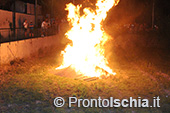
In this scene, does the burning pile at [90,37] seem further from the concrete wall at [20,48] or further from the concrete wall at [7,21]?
the concrete wall at [7,21]

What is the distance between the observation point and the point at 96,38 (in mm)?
14000

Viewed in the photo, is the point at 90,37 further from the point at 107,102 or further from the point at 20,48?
the point at 107,102

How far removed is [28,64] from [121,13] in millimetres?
33547

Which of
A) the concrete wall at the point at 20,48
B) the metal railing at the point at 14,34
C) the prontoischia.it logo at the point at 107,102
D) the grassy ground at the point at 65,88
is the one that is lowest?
the prontoischia.it logo at the point at 107,102

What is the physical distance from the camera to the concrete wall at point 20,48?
46.8ft

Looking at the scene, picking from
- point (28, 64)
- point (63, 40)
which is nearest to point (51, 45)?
point (63, 40)

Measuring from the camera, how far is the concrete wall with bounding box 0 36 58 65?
1426 cm

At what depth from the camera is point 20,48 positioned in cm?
1628

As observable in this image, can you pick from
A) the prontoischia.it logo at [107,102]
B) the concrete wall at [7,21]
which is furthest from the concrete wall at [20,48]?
the prontoischia.it logo at [107,102]

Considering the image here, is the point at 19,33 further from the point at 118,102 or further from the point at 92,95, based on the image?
the point at 118,102

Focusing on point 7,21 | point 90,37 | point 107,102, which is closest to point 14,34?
point 90,37

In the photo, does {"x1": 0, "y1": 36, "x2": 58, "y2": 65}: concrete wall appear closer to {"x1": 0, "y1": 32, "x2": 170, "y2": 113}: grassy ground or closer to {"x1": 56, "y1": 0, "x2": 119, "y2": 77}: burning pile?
{"x1": 0, "y1": 32, "x2": 170, "y2": 113}: grassy ground

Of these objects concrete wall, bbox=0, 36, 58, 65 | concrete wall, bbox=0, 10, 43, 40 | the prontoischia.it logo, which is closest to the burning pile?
concrete wall, bbox=0, 36, 58, 65

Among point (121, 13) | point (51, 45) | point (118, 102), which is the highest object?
point (121, 13)
